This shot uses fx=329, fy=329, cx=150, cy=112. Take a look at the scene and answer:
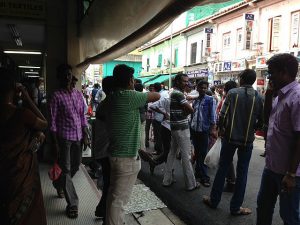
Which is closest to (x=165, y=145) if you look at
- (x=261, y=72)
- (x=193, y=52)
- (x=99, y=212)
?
(x=99, y=212)

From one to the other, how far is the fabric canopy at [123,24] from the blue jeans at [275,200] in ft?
5.39

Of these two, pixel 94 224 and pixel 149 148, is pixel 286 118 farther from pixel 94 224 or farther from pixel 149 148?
pixel 149 148

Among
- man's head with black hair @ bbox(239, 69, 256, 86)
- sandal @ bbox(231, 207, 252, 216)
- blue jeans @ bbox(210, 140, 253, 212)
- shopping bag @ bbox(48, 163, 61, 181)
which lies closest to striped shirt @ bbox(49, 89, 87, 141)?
shopping bag @ bbox(48, 163, 61, 181)

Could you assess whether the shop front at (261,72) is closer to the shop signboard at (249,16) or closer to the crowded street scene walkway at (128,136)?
the shop signboard at (249,16)

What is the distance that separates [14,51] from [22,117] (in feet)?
32.7

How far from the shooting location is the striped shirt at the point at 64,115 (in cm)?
407

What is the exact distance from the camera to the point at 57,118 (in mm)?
4105

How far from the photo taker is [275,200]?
3018 millimetres

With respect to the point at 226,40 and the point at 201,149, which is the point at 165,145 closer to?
the point at 201,149

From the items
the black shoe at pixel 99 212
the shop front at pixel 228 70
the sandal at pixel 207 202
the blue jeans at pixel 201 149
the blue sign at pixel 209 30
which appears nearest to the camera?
the black shoe at pixel 99 212

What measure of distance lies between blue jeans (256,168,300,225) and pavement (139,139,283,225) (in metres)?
1.33

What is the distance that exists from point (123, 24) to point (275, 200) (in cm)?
225

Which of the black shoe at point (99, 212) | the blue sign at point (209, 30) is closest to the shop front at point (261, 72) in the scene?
the blue sign at point (209, 30)

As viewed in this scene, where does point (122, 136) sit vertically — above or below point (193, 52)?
below
